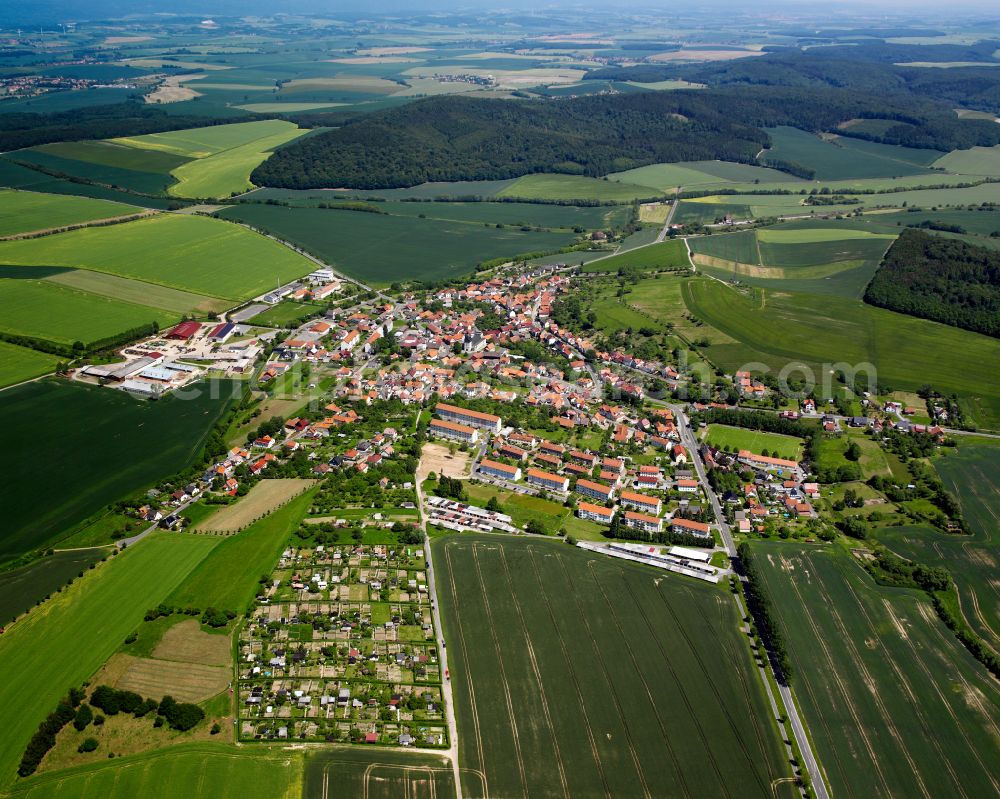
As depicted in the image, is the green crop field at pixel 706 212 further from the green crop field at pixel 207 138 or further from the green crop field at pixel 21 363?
the green crop field at pixel 207 138

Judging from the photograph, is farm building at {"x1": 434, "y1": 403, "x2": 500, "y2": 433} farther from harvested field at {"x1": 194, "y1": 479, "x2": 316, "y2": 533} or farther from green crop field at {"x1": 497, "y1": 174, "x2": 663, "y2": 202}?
green crop field at {"x1": 497, "y1": 174, "x2": 663, "y2": 202}

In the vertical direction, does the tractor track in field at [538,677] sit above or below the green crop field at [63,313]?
below

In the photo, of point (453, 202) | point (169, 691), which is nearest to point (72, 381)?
point (169, 691)

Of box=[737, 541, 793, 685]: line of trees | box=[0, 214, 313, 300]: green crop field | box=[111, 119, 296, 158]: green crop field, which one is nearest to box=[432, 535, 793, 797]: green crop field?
box=[737, 541, 793, 685]: line of trees

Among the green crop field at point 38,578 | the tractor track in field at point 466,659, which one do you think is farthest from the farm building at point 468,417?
the green crop field at point 38,578

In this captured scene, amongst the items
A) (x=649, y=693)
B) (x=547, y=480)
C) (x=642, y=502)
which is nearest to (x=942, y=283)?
(x=642, y=502)
